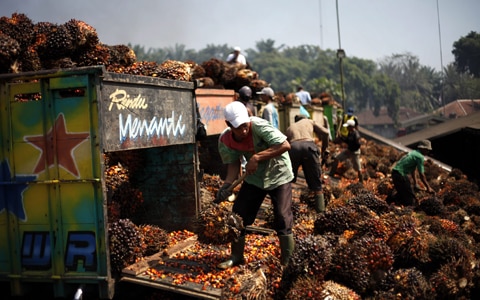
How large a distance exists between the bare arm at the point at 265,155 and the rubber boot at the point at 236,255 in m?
0.91

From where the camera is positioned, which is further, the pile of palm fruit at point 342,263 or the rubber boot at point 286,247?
the rubber boot at point 286,247

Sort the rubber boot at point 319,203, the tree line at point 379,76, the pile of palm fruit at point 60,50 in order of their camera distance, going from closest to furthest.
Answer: the pile of palm fruit at point 60,50
the rubber boot at point 319,203
the tree line at point 379,76

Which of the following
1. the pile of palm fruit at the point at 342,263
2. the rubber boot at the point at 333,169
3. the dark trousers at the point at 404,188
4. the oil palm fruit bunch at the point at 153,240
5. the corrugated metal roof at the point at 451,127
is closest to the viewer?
the pile of palm fruit at the point at 342,263

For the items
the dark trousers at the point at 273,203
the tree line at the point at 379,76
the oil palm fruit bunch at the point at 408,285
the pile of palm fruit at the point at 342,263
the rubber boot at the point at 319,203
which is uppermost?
the tree line at the point at 379,76

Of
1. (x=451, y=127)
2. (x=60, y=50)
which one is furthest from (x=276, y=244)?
(x=451, y=127)

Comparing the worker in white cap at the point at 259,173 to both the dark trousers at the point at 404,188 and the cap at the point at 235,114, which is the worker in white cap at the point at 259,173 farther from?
the dark trousers at the point at 404,188

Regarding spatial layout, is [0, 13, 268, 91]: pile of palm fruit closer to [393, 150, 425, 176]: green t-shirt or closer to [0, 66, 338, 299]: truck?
[0, 66, 338, 299]: truck

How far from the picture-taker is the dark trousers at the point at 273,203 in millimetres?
6491

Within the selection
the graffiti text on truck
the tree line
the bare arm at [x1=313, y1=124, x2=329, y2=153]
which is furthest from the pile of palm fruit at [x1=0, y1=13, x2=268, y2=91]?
the tree line

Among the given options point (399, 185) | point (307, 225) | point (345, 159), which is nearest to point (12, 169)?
point (307, 225)

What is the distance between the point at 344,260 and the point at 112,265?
288cm

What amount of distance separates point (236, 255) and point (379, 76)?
99285mm

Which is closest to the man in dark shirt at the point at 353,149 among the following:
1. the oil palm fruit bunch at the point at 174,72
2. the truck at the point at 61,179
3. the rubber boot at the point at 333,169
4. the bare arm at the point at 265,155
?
the rubber boot at the point at 333,169

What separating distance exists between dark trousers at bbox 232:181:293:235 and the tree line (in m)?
30.7
